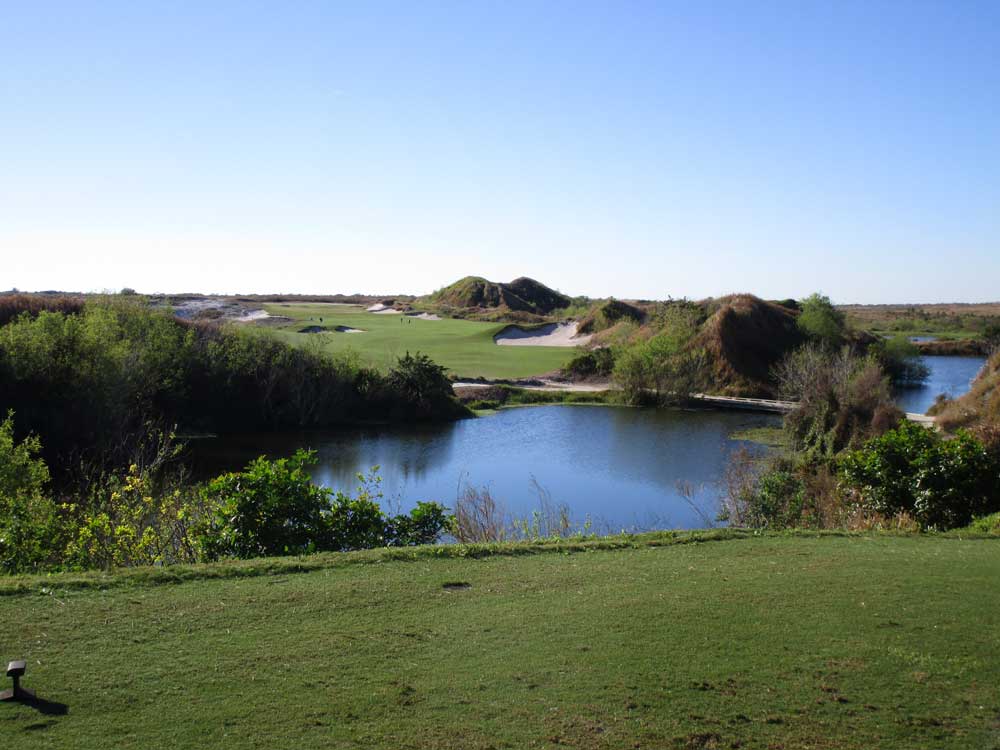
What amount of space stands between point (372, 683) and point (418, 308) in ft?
315

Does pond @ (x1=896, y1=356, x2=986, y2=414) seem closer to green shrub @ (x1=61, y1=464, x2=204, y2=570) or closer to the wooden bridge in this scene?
the wooden bridge

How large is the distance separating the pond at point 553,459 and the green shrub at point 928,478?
4.96 meters

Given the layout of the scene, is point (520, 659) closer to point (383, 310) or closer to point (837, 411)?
point (837, 411)

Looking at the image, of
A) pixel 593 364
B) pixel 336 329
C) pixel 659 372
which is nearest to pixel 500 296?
pixel 336 329

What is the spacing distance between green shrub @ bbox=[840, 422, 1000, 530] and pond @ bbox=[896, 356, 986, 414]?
23.2 metres

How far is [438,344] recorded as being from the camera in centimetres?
6450

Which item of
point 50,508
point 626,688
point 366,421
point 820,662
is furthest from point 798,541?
point 366,421

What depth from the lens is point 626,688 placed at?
5.60m

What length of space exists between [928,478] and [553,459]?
15.7 meters

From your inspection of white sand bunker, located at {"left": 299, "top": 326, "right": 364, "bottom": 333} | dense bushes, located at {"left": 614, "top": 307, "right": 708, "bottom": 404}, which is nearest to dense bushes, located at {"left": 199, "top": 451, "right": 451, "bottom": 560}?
dense bushes, located at {"left": 614, "top": 307, "right": 708, "bottom": 404}

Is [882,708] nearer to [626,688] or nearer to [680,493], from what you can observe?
[626,688]

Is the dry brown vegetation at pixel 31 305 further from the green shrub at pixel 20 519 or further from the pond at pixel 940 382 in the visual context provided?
the pond at pixel 940 382

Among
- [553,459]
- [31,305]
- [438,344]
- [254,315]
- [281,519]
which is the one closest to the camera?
[281,519]

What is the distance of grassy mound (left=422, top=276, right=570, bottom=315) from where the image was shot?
345ft
